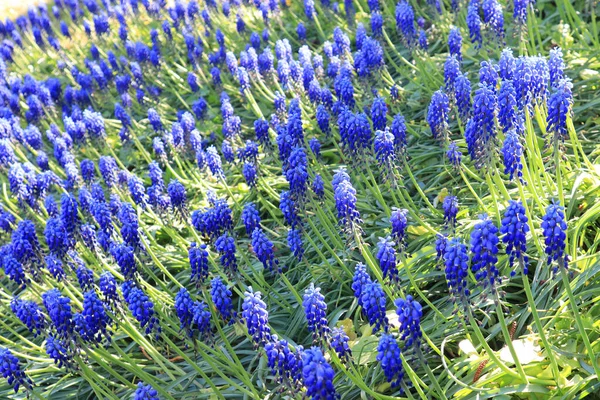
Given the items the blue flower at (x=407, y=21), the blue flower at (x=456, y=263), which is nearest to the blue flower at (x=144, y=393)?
the blue flower at (x=456, y=263)

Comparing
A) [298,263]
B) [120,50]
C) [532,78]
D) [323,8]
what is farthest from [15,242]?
[120,50]

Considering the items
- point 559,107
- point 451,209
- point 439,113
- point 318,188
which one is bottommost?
point 451,209

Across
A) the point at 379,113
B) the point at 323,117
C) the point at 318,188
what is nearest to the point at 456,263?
the point at 318,188

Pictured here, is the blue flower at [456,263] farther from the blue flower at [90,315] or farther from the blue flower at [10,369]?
the blue flower at [10,369]

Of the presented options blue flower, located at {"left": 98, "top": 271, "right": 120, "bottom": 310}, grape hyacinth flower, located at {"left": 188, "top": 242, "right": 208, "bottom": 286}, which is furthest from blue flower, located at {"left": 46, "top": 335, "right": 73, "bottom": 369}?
grape hyacinth flower, located at {"left": 188, "top": 242, "right": 208, "bottom": 286}

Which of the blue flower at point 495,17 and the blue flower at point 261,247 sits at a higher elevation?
the blue flower at point 495,17

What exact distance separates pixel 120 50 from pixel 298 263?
8.46m

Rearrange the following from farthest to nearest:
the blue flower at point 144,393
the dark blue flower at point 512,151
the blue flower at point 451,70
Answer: the blue flower at point 451,70
the dark blue flower at point 512,151
the blue flower at point 144,393

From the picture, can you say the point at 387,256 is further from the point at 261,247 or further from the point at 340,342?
the point at 261,247

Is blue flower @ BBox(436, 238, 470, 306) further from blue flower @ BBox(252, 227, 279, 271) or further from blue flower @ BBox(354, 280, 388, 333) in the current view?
blue flower @ BBox(252, 227, 279, 271)

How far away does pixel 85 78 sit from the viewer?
10.7 meters

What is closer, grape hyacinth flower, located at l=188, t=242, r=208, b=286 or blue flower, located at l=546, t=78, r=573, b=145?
blue flower, located at l=546, t=78, r=573, b=145

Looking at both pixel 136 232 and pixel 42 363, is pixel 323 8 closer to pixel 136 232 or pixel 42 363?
pixel 136 232

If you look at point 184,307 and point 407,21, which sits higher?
point 407,21
